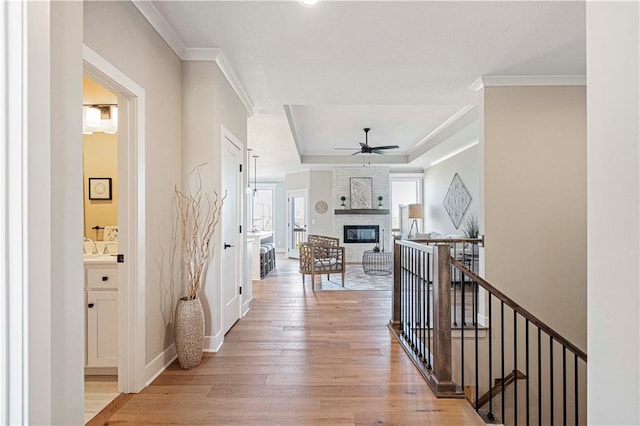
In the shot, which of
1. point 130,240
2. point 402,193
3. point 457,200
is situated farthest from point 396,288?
point 402,193

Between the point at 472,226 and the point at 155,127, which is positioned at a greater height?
the point at 155,127

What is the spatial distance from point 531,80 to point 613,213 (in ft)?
11.2

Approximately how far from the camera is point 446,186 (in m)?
8.05

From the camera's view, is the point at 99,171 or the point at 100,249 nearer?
the point at 100,249

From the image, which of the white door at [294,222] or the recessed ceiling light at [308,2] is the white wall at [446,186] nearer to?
the white door at [294,222]

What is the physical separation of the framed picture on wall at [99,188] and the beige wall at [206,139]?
2.43 feet

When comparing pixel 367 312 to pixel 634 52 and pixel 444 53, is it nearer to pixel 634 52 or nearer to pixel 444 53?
pixel 444 53

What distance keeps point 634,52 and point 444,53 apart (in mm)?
2500

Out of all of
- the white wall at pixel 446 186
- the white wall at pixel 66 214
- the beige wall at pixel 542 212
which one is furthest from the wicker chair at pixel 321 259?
the white wall at pixel 66 214

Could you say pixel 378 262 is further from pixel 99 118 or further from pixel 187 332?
pixel 99 118

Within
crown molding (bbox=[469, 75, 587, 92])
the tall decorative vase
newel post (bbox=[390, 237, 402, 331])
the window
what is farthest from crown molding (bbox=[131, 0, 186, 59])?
the window

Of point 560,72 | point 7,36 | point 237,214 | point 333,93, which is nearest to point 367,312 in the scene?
point 237,214

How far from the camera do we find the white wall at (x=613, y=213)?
0.76m

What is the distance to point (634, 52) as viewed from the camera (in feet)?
2.50
